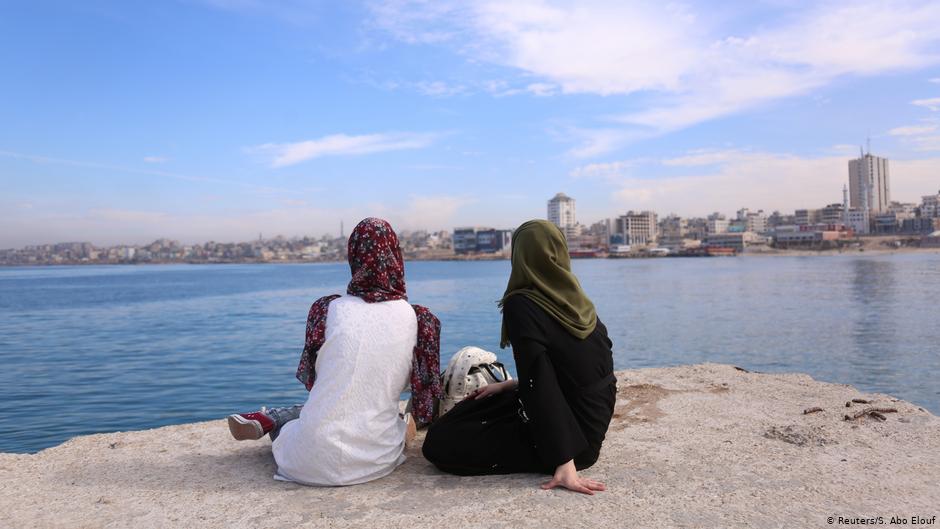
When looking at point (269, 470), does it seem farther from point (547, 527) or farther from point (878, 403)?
point (878, 403)

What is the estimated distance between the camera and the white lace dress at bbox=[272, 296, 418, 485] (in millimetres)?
3639

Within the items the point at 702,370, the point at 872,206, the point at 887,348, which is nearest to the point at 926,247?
the point at 872,206

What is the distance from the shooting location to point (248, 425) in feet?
13.5

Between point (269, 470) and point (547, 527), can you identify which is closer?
point (547, 527)

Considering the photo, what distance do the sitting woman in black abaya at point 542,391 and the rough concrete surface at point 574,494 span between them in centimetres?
14

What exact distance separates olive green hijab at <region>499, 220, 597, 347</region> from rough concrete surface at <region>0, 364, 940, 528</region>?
0.97 m

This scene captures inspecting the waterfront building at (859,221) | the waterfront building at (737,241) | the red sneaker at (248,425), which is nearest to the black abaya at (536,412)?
the red sneaker at (248,425)

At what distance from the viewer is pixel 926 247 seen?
395ft

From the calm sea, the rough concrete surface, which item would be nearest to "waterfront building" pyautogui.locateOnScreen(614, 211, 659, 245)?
the calm sea

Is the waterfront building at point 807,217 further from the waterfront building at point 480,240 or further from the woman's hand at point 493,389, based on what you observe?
the woman's hand at point 493,389

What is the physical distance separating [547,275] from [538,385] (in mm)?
571

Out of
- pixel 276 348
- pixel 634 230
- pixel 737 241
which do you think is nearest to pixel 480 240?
pixel 634 230

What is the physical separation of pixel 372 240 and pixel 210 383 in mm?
11409

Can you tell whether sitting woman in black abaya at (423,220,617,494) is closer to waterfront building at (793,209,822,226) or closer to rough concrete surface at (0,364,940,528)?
rough concrete surface at (0,364,940,528)
